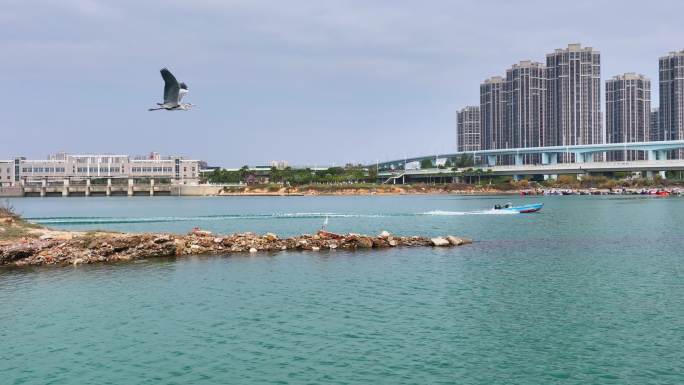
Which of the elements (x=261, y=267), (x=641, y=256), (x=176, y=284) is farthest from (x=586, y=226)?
(x=176, y=284)

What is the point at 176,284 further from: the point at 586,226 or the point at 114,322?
the point at 586,226

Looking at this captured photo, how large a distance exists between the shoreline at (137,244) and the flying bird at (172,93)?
12.4 meters

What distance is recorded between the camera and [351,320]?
23.3 m

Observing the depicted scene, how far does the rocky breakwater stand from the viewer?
38250 millimetres

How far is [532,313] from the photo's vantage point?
953 inches

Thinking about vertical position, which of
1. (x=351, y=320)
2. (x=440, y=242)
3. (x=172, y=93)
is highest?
(x=172, y=93)

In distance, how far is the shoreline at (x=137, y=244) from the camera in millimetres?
38281

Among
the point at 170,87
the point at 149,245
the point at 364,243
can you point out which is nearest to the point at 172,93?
the point at 170,87

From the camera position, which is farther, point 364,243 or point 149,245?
point 364,243

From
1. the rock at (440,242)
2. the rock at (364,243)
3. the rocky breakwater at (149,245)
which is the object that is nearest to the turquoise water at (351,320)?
the rocky breakwater at (149,245)

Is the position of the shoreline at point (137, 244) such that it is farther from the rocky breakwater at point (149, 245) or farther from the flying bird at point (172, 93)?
the flying bird at point (172, 93)

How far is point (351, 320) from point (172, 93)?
16007 millimetres

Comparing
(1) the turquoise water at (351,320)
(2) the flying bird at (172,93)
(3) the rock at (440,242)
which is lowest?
(1) the turquoise water at (351,320)

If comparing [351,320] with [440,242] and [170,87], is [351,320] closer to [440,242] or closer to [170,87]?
[170,87]
